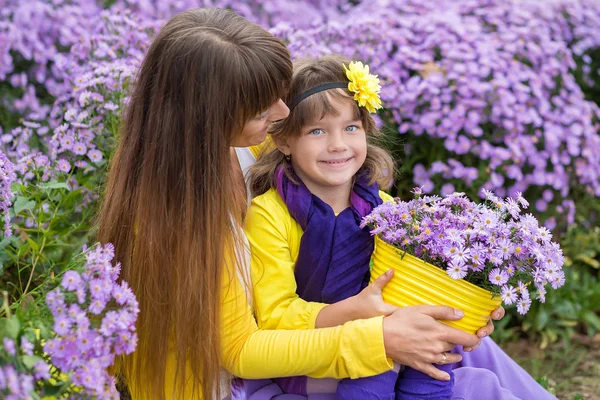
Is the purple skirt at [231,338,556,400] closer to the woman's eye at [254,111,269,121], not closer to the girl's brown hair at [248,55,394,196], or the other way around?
the girl's brown hair at [248,55,394,196]

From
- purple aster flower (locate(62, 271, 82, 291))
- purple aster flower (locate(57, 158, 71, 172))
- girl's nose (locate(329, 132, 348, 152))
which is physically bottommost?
purple aster flower (locate(57, 158, 71, 172))

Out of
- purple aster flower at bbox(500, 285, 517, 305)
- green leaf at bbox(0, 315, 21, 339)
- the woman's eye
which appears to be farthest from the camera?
the woman's eye

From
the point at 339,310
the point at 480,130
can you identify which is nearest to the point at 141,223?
the point at 339,310

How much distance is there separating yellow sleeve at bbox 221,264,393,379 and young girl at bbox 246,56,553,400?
87 mm

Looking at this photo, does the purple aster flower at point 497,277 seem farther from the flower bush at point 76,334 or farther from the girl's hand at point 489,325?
the flower bush at point 76,334

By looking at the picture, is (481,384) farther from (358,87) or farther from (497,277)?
(358,87)

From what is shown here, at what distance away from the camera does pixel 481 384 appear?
2332 mm

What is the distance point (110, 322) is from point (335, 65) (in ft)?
3.67

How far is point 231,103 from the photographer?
2.04 meters

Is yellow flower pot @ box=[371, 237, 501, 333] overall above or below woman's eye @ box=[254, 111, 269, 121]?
below

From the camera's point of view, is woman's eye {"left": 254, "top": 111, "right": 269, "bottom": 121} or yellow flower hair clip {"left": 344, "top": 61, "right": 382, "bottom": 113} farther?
yellow flower hair clip {"left": 344, "top": 61, "right": 382, "bottom": 113}

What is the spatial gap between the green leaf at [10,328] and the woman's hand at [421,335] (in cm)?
95

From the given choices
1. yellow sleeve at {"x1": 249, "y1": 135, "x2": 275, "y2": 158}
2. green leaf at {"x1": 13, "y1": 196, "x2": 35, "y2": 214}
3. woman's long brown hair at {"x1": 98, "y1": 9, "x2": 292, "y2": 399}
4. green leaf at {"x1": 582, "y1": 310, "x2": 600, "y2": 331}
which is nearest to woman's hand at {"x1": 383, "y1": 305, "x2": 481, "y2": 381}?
woman's long brown hair at {"x1": 98, "y1": 9, "x2": 292, "y2": 399}

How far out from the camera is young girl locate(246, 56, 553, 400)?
88.3 inches
